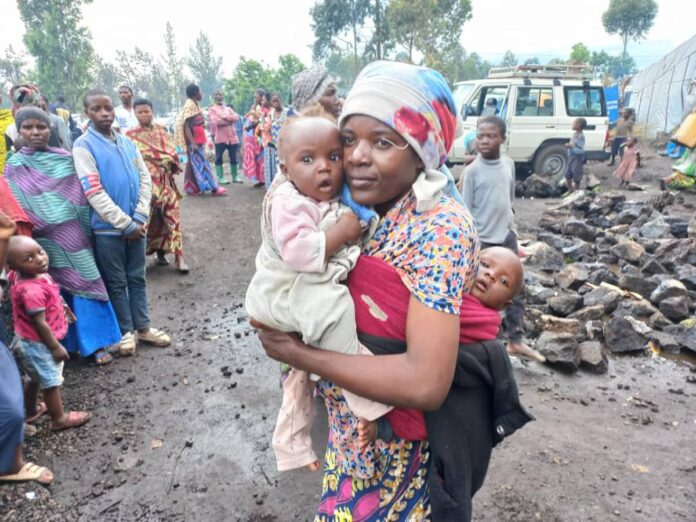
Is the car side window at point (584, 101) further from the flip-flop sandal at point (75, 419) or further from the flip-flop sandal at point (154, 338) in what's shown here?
the flip-flop sandal at point (75, 419)

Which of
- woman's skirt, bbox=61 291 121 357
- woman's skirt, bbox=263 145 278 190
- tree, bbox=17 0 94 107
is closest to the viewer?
woman's skirt, bbox=61 291 121 357

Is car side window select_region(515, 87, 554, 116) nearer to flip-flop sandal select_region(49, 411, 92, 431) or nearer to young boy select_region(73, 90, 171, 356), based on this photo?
young boy select_region(73, 90, 171, 356)

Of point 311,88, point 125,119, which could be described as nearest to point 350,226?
point 311,88

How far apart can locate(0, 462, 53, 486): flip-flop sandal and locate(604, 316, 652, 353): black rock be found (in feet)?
14.8

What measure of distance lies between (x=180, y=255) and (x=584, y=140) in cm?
915

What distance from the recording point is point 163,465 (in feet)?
9.15

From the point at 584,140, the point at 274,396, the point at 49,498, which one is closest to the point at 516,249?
the point at 274,396

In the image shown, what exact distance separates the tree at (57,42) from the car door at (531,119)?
29.1 metres

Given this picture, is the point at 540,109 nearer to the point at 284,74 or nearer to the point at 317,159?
the point at 317,159

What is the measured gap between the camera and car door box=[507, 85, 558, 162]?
10.7 m

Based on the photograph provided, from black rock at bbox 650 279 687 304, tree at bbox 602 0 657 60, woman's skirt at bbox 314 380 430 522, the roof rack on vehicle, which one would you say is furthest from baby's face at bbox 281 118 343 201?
tree at bbox 602 0 657 60

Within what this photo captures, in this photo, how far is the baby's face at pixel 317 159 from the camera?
1.21 m

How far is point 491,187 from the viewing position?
3.80 m

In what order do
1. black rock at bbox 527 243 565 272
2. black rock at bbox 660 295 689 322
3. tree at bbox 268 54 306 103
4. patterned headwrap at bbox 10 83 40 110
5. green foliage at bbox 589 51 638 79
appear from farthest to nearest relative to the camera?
green foliage at bbox 589 51 638 79 → tree at bbox 268 54 306 103 → black rock at bbox 527 243 565 272 → patterned headwrap at bbox 10 83 40 110 → black rock at bbox 660 295 689 322
